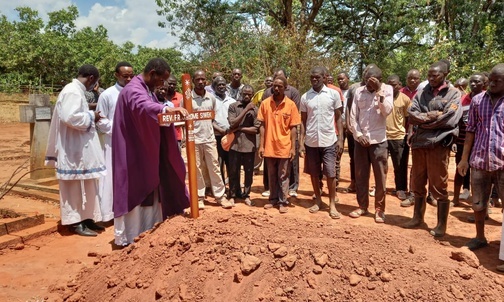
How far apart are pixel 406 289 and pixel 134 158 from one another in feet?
8.93

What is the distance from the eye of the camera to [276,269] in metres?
2.94

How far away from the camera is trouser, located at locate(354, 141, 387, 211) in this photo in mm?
4984

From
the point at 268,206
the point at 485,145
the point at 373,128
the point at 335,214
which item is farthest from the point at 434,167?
the point at 268,206

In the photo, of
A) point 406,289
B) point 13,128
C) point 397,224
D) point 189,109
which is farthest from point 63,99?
point 13,128

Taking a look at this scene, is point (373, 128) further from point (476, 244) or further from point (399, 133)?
point (476, 244)

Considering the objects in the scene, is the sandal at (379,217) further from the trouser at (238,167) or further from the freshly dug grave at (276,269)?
the trouser at (238,167)

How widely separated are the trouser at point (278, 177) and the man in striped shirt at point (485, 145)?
7.10 ft

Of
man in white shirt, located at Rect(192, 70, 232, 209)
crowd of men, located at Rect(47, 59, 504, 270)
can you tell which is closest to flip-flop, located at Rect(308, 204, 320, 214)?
crowd of men, located at Rect(47, 59, 504, 270)

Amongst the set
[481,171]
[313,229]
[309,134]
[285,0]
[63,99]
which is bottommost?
[313,229]

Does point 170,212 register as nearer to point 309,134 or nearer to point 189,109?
point 189,109

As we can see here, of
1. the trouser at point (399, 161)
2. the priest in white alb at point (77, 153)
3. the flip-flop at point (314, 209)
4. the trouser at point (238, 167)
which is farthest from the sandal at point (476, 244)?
the priest in white alb at point (77, 153)

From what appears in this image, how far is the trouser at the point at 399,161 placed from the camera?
612cm

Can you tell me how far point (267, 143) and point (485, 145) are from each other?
8.50 feet

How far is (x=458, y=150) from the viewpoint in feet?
18.8
